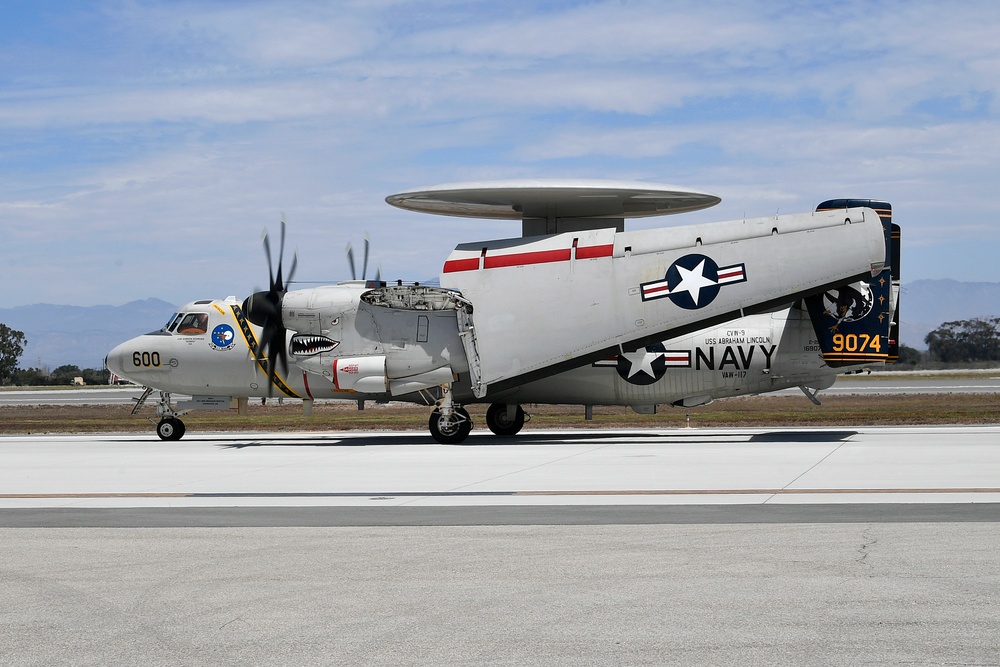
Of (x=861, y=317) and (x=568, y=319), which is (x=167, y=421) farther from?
(x=861, y=317)

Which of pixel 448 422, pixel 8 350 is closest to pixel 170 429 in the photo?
pixel 448 422

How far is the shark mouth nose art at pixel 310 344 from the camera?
27.7 meters

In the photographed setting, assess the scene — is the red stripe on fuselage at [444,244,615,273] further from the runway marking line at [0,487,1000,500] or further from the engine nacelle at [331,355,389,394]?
the runway marking line at [0,487,1000,500]

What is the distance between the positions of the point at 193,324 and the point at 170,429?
3.13 m

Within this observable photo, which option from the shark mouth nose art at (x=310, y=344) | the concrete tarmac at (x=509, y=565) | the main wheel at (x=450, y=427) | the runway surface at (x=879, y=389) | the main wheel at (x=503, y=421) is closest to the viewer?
the concrete tarmac at (x=509, y=565)

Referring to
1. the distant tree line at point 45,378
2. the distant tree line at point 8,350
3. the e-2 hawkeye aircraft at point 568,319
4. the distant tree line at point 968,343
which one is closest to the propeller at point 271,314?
the e-2 hawkeye aircraft at point 568,319

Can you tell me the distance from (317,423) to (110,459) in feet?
47.0

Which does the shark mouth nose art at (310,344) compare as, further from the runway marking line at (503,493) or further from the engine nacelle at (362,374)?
the runway marking line at (503,493)

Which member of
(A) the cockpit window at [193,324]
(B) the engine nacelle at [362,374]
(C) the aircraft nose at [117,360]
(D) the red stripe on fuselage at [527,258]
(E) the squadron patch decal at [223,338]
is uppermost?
Answer: (D) the red stripe on fuselage at [527,258]

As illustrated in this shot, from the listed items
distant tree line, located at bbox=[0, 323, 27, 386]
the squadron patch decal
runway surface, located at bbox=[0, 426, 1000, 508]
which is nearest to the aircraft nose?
runway surface, located at bbox=[0, 426, 1000, 508]

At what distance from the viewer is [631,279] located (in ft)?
83.8

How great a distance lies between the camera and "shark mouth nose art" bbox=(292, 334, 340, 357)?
27719mm

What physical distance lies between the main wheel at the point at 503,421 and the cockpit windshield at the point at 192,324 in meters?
8.49

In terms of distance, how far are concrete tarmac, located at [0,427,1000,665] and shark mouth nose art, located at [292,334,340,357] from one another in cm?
841
